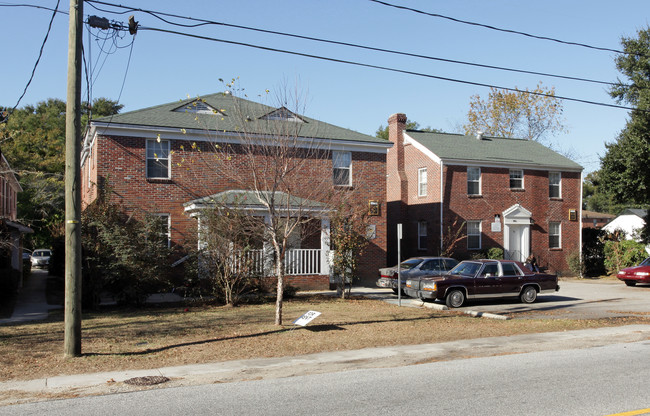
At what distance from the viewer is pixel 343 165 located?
76.0 feet

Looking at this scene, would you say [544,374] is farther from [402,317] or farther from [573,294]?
[573,294]

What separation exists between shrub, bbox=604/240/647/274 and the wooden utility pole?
28283 millimetres

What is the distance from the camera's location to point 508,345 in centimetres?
1123

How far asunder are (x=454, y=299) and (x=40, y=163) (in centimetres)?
3577

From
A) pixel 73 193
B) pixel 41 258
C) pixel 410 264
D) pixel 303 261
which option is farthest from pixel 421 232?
pixel 41 258

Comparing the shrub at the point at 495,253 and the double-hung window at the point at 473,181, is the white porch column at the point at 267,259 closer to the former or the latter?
the shrub at the point at 495,253

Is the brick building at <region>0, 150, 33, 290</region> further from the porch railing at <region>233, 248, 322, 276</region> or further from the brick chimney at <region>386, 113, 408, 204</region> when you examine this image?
the brick chimney at <region>386, 113, 408, 204</region>

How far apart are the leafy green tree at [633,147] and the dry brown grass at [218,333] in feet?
53.5

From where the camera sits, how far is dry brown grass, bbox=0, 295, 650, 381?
965cm

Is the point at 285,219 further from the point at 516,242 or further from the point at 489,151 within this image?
the point at 489,151

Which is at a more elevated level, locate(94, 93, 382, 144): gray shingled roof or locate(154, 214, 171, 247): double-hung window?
locate(94, 93, 382, 144): gray shingled roof

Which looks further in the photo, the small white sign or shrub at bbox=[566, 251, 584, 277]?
shrub at bbox=[566, 251, 584, 277]

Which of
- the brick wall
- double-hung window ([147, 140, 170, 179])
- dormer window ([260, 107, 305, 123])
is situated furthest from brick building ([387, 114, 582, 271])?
dormer window ([260, 107, 305, 123])

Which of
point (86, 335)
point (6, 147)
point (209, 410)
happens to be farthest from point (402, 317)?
point (6, 147)
